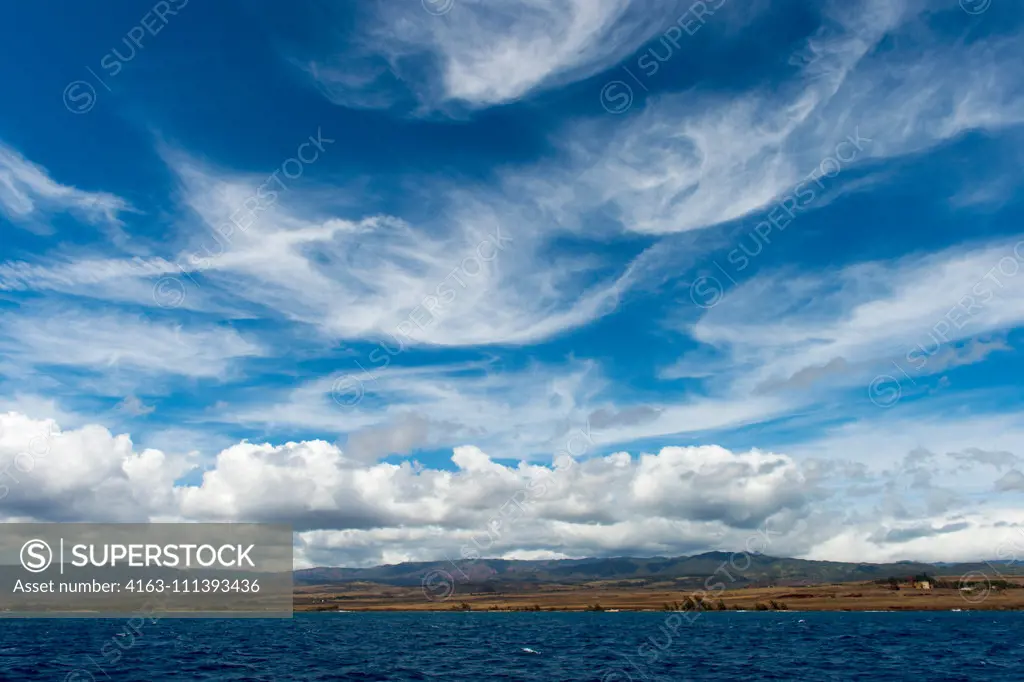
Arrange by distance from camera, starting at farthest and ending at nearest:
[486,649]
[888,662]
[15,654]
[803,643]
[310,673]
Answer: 1. [803,643]
2. [486,649]
3. [15,654]
4. [888,662]
5. [310,673]

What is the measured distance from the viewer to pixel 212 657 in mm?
119875

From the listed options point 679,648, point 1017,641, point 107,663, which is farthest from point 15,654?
point 1017,641

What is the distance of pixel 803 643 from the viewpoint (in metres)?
154

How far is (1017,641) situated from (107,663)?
194 m

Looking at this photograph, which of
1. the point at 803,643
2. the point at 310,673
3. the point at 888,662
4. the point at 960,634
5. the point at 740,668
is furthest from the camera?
the point at 960,634

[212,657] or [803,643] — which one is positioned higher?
[212,657]

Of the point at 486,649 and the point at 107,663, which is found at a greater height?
the point at 107,663

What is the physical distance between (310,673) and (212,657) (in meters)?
38.2

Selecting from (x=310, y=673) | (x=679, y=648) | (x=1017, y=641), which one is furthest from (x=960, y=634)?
(x=310, y=673)

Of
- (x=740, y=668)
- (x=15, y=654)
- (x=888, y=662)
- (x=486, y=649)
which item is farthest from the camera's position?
(x=486, y=649)

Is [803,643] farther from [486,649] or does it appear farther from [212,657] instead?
[212,657]

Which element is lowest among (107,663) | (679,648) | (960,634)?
(960,634)

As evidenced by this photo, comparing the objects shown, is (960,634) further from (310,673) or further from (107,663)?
(107,663)

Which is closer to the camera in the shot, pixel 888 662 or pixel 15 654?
pixel 888 662
